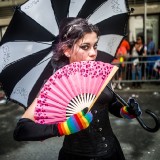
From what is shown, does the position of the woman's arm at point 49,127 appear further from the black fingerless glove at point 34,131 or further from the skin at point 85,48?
the skin at point 85,48

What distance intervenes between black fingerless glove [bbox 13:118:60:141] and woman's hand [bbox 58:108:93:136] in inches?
2.2

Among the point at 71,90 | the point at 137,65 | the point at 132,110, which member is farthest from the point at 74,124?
the point at 137,65

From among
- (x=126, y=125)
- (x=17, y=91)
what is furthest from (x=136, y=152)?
(x=17, y=91)

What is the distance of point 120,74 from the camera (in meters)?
9.89

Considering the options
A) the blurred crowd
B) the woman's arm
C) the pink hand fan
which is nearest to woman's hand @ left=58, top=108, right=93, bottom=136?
the woman's arm

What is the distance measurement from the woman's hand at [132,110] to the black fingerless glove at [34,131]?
765 mm

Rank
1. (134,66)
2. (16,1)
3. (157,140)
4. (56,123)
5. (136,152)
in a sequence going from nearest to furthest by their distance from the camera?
1. (56,123)
2. (136,152)
3. (157,140)
4. (134,66)
5. (16,1)

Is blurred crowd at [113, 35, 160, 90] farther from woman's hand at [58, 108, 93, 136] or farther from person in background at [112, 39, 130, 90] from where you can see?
woman's hand at [58, 108, 93, 136]

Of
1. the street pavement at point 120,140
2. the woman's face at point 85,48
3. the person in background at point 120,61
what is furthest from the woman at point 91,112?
the person in background at point 120,61

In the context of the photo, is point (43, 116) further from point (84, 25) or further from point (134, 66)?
point (134, 66)

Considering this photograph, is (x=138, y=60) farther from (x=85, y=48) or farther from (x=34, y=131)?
(x=34, y=131)

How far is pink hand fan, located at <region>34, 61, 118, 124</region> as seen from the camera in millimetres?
1869

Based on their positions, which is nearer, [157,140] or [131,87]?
[157,140]

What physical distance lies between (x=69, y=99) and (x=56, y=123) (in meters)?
0.20
